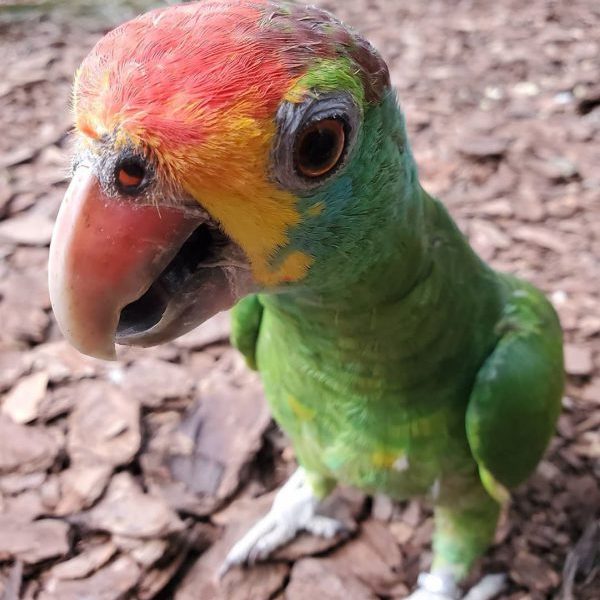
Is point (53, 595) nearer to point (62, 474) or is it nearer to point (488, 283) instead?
point (62, 474)

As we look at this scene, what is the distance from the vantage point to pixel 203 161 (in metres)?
0.68

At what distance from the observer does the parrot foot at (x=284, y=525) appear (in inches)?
59.7

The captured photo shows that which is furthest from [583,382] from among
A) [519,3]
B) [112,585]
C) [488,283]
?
[519,3]

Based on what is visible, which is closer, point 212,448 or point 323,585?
point 323,585

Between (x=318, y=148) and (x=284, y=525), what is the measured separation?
1008 millimetres

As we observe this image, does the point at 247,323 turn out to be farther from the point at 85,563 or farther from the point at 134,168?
the point at 134,168

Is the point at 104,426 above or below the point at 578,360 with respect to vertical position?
above

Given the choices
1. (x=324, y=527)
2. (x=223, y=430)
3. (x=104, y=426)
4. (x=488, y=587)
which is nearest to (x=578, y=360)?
(x=488, y=587)

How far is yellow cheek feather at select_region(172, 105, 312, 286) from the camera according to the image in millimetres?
678

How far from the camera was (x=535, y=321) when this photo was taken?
1.32m

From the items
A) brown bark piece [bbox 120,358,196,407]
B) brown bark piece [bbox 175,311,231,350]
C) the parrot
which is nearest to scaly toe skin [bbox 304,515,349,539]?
the parrot

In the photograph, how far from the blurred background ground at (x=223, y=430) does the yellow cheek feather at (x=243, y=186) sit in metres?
0.34

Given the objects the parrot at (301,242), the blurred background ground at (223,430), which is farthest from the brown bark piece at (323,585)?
the parrot at (301,242)

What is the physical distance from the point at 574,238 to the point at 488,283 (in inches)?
40.1
